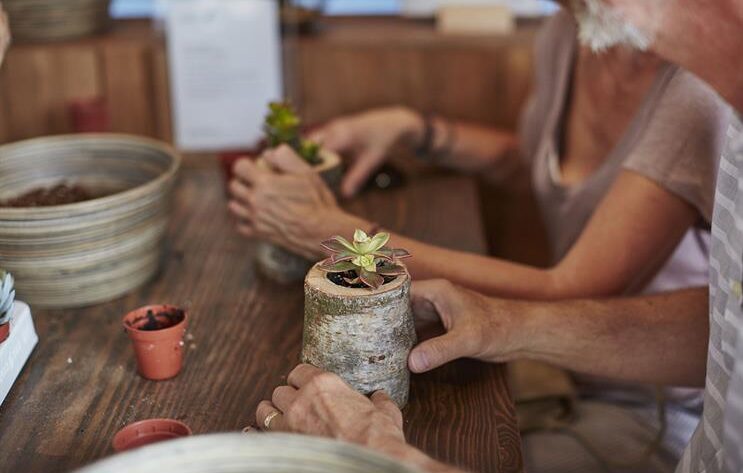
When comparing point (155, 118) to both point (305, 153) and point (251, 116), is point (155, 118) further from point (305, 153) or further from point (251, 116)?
point (305, 153)

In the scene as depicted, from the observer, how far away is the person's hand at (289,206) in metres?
1.67

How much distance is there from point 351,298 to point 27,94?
5.18 ft

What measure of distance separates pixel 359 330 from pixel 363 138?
104 cm

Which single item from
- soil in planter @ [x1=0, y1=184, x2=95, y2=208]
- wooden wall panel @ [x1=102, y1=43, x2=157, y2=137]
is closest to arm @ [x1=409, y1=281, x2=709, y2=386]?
soil in planter @ [x1=0, y1=184, x2=95, y2=208]

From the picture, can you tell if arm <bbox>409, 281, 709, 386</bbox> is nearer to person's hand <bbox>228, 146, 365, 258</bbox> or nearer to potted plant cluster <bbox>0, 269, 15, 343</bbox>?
person's hand <bbox>228, 146, 365, 258</bbox>

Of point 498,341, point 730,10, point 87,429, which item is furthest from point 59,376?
point 730,10

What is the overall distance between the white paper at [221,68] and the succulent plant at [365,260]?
1220mm

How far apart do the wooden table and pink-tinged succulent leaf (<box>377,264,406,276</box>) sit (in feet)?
0.67

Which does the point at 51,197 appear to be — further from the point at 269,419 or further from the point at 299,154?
the point at 269,419

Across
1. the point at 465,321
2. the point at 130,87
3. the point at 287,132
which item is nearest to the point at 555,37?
the point at 287,132

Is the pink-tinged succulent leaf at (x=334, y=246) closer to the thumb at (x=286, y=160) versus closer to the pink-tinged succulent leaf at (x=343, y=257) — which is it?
the pink-tinged succulent leaf at (x=343, y=257)

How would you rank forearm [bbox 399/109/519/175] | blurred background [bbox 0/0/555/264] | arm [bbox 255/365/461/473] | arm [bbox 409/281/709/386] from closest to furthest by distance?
arm [bbox 255/365/461/473]
arm [bbox 409/281/709/386]
forearm [bbox 399/109/519/175]
blurred background [bbox 0/0/555/264]

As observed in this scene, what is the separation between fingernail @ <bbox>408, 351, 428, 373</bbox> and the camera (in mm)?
1297

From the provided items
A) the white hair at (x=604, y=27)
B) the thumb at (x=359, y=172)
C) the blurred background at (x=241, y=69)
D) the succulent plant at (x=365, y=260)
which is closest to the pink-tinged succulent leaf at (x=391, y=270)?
the succulent plant at (x=365, y=260)
